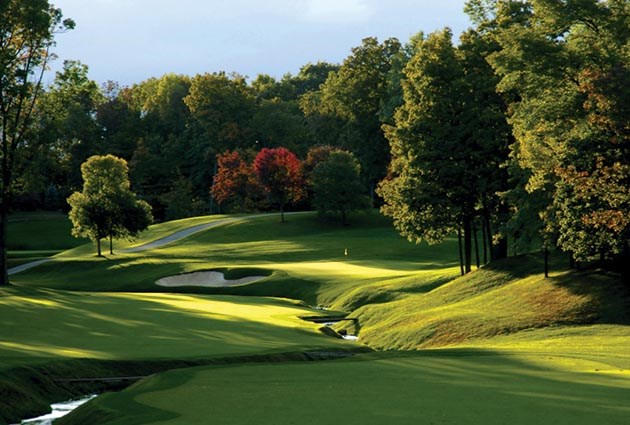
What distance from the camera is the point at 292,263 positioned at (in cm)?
7644

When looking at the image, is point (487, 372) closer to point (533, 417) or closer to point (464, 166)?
point (533, 417)

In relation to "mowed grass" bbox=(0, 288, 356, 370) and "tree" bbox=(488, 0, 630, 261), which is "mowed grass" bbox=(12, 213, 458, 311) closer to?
"mowed grass" bbox=(0, 288, 356, 370)

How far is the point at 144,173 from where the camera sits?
14038cm

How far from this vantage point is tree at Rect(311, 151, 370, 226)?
332ft

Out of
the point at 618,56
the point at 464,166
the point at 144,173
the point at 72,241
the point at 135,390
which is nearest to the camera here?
the point at 135,390

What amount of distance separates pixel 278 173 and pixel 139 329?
235 ft

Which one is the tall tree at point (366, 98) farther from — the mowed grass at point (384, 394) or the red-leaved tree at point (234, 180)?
the mowed grass at point (384, 394)

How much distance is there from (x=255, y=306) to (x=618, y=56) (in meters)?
24.7

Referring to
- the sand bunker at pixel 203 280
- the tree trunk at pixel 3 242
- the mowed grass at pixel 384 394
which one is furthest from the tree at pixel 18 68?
the mowed grass at pixel 384 394

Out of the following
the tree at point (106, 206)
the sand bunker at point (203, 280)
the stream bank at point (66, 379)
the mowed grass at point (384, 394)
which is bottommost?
the sand bunker at point (203, 280)

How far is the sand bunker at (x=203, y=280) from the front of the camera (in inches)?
2601

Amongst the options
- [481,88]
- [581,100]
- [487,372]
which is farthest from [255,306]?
[487,372]

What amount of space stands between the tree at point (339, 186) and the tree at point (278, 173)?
539 cm

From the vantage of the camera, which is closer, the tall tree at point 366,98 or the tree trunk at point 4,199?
the tree trunk at point 4,199
